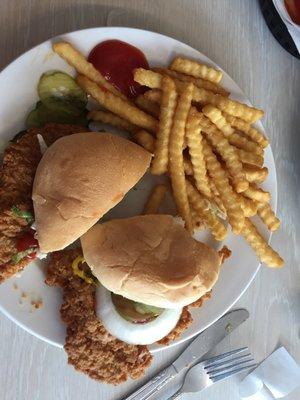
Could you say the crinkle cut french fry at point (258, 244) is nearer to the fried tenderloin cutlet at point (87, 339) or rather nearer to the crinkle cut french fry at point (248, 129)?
the crinkle cut french fry at point (248, 129)

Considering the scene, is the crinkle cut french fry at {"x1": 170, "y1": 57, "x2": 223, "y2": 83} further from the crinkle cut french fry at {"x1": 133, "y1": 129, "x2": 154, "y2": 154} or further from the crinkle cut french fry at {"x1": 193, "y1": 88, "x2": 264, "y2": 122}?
the crinkle cut french fry at {"x1": 133, "y1": 129, "x2": 154, "y2": 154}

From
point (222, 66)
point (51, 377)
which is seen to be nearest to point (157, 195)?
point (222, 66)

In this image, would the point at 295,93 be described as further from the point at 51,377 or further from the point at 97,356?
the point at 51,377

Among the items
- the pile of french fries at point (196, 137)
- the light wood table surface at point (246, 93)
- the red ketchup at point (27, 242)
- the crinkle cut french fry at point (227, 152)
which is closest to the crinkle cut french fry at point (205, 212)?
the pile of french fries at point (196, 137)

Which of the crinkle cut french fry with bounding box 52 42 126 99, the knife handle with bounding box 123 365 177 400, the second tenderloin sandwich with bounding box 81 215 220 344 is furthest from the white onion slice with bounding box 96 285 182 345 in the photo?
the crinkle cut french fry with bounding box 52 42 126 99

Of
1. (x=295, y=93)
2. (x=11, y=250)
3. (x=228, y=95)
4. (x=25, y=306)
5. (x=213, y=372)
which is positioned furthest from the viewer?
(x=295, y=93)
